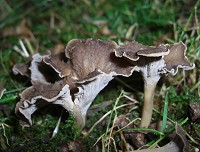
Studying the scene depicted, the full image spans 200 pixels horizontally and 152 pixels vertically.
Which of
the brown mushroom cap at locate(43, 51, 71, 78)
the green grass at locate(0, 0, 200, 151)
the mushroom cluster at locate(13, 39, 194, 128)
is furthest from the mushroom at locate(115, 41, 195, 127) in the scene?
the brown mushroom cap at locate(43, 51, 71, 78)

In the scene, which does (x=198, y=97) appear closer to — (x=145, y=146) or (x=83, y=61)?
(x=145, y=146)

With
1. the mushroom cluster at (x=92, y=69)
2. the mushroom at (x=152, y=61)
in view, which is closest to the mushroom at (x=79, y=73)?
the mushroom cluster at (x=92, y=69)

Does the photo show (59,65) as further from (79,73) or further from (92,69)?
(92,69)

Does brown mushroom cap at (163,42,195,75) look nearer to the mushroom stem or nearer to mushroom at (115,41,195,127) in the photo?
mushroom at (115,41,195,127)

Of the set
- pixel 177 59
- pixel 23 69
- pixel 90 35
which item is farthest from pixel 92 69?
pixel 90 35

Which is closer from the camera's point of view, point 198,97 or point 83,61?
point 83,61

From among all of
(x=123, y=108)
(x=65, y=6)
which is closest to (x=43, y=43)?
(x=65, y=6)
